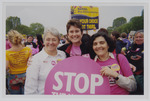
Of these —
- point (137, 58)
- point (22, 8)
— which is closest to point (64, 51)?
point (22, 8)

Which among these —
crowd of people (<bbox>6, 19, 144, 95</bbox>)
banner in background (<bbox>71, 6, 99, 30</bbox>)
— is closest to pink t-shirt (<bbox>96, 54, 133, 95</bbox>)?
crowd of people (<bbox>6, 19, 144, 95</bbox>)

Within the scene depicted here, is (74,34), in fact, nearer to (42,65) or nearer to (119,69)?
(42,65)

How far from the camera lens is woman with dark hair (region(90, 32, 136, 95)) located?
1.65 m

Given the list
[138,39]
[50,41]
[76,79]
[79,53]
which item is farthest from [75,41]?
[138,39]

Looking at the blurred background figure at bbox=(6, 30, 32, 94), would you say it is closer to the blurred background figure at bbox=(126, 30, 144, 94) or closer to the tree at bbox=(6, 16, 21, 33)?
the tree at bbox=(6, 16, 21, 33)

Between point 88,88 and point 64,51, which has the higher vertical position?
point 64,51

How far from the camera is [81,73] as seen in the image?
186 cm

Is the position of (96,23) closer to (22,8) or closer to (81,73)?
(81,73)

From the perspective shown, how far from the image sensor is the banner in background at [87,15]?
7.29ft

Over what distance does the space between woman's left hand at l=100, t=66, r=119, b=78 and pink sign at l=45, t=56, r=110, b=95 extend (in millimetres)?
67

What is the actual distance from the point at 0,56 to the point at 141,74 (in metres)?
2.38

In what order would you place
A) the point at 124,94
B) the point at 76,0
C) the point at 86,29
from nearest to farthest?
the point at 124,94 < the point at 76,0 < the point at 86,29

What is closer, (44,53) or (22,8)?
(44,53)

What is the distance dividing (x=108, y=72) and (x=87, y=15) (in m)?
1.24
